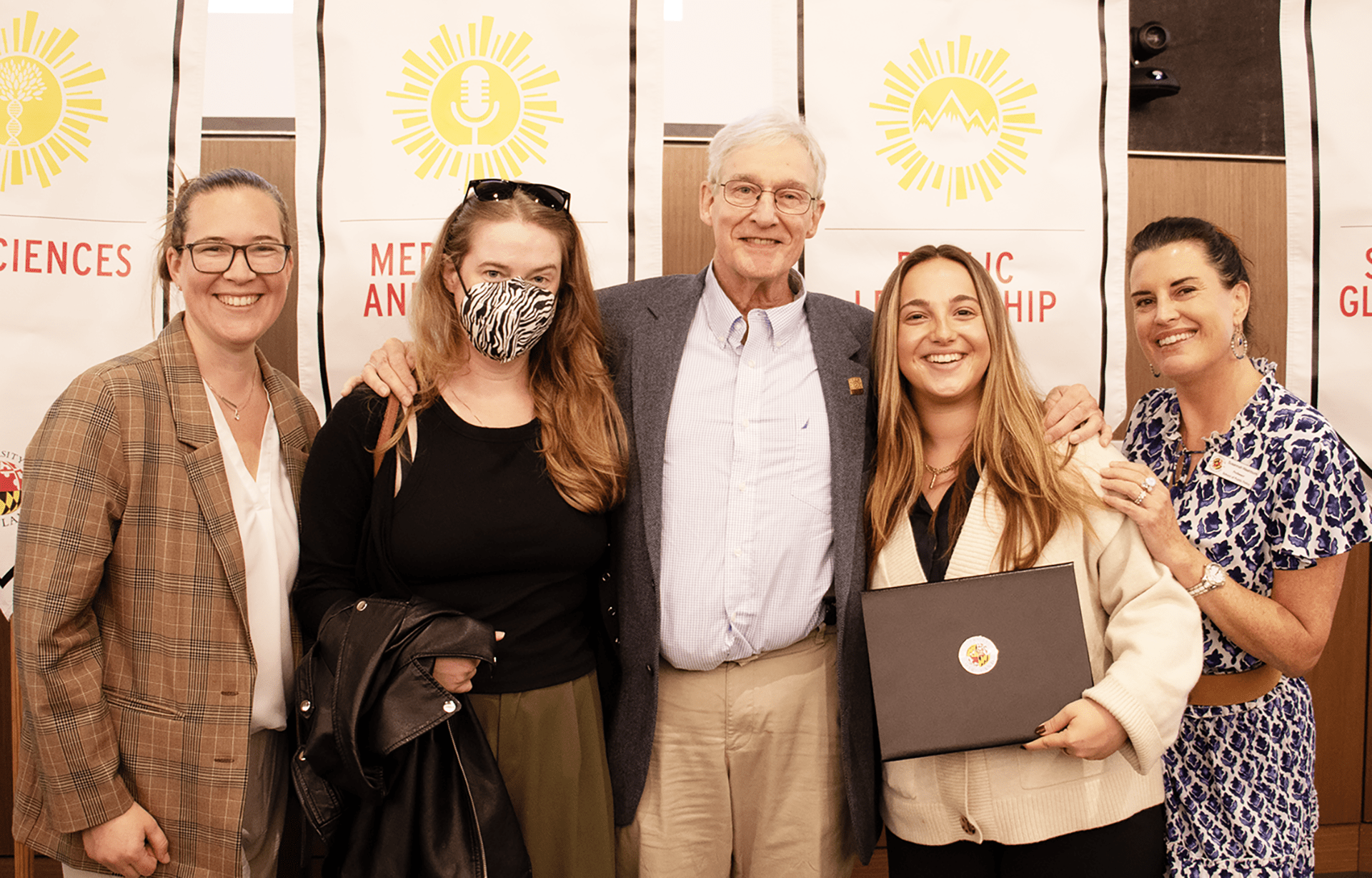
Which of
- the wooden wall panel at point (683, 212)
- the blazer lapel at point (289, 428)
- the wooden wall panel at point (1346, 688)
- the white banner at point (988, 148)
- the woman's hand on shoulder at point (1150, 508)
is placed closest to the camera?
the woman's hand on shoulder at point (1150, 508)

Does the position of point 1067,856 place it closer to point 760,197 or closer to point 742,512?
point 742,512

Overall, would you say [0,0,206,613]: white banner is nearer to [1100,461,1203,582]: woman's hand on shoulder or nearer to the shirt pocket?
the shirt pocket

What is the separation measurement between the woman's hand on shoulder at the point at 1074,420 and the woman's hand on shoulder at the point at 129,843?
190 cm

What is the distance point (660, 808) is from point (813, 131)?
6.26ft

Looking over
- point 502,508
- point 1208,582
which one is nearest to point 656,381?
point 502,508

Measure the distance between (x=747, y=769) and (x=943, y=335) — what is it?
3.31 ft

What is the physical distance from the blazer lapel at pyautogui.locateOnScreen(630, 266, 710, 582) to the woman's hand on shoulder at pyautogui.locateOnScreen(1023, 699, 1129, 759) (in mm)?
799

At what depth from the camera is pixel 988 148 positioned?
246cm

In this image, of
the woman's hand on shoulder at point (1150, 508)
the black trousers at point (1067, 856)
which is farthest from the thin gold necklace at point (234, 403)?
the woman's hand on shoulder at point (1150, 508)

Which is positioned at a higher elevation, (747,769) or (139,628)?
(139,628)

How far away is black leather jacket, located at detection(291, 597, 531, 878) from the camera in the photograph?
1.43 m

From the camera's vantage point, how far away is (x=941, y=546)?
5.35 feet

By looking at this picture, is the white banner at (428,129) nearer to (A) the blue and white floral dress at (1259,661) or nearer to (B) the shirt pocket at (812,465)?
(B) the shirt pocket at (812,465)

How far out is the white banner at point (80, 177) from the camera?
7.47 ft
